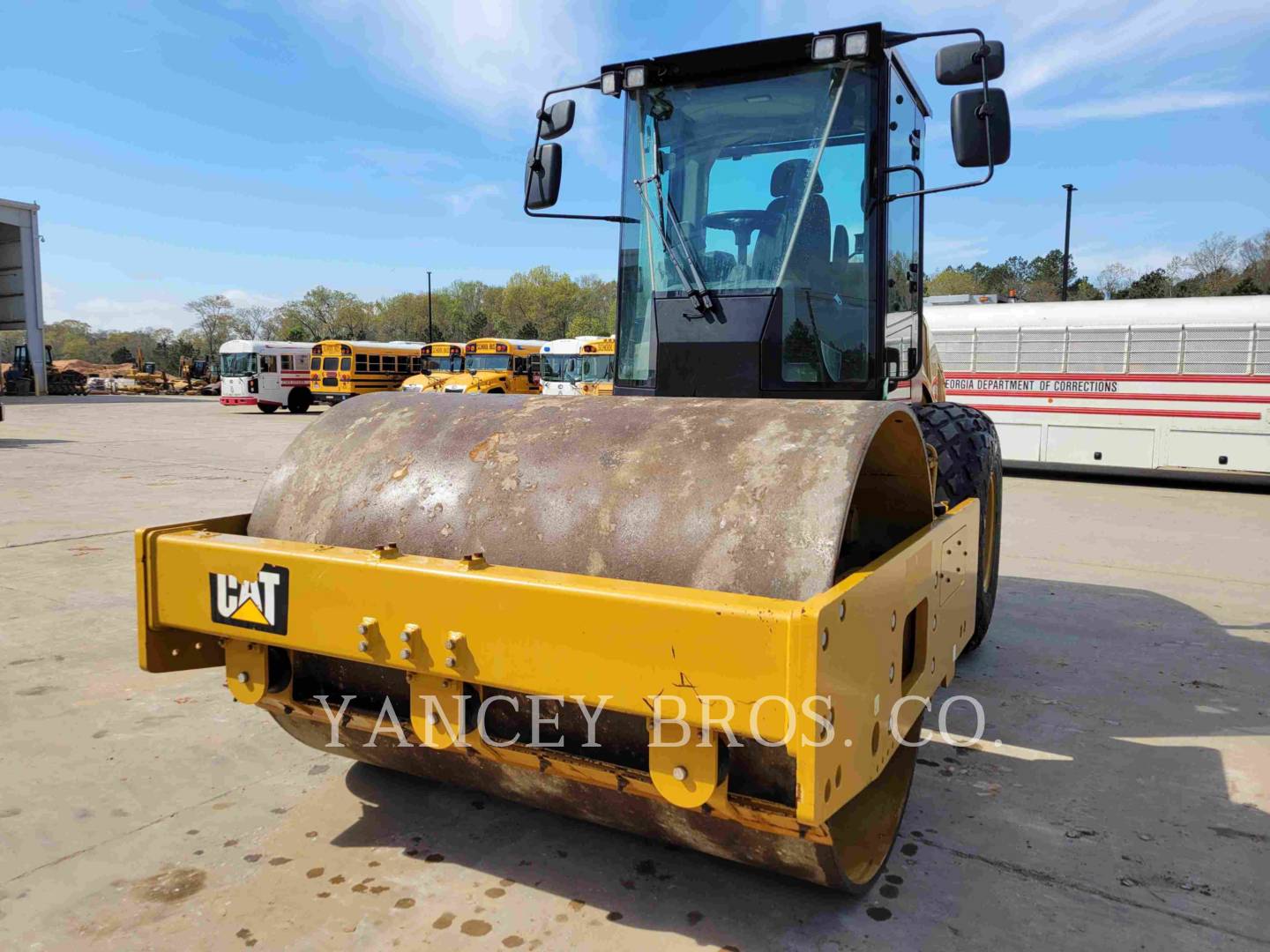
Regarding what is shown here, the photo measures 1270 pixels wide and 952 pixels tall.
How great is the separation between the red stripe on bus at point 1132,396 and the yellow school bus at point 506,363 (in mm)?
16618

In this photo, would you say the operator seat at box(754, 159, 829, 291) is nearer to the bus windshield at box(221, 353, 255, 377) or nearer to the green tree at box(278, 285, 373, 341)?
the bus windshield at box(221, 353, 255, 377)

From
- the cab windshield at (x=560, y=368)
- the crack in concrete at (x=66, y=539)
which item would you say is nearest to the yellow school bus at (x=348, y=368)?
the cab windshield at (x=560, y=368)

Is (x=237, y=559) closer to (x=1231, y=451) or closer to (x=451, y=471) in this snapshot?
(x=451, y=471)

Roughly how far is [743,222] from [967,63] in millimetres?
955

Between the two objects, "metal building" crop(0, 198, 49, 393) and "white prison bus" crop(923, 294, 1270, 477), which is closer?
"white prison bus" crop(923, 294, 1270, 477)

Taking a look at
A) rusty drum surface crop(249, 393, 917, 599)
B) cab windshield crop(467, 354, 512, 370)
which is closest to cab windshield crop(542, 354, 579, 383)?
cab windshield crop(467, 354, 512, 370)

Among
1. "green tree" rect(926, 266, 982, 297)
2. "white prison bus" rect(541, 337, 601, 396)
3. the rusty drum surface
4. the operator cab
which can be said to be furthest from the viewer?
"green tree" rect(926, 266, 982, 297)

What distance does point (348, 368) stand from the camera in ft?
94.8

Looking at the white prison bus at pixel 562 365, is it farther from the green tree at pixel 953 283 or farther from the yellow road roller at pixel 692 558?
the green tree at pixel 953 283

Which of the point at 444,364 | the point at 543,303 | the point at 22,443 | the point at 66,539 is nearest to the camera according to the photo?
the point at 66,539

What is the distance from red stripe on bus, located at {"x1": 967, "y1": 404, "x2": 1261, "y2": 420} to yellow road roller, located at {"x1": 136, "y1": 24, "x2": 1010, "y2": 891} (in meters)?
8.10

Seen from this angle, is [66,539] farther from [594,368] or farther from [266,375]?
[266,375]

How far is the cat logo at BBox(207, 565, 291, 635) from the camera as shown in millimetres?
2244

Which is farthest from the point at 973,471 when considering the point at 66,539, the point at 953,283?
the point at 953,283
